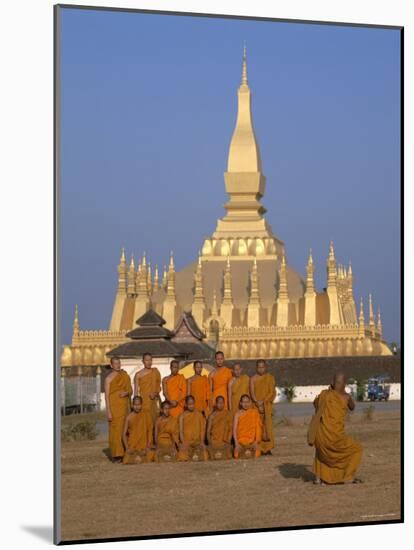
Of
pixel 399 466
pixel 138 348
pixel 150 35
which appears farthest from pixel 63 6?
pixel 399 466

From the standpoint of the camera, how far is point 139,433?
14.0m

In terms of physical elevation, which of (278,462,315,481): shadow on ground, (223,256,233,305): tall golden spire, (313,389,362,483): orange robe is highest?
(223,256,233,305): tall golden spire

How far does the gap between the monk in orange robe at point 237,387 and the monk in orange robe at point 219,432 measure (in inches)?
4.8

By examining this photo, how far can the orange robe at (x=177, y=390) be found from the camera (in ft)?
46.7

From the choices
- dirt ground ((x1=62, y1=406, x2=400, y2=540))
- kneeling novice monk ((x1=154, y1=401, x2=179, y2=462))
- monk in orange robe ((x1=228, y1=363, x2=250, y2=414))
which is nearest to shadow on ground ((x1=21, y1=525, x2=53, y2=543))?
dirt ground ((x1=62, y1=406, x2=400, y2=540))

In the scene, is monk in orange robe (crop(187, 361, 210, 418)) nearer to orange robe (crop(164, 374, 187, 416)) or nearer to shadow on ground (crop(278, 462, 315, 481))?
orange robe (crop(164, 374, 187, 416))

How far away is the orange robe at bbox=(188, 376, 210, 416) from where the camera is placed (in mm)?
14375

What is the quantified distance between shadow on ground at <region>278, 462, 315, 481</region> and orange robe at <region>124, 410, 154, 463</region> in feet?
3.59

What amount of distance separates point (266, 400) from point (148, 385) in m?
1.05

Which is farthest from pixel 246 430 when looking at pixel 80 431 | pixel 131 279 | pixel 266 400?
pixel 131 279

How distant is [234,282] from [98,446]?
1985 mm

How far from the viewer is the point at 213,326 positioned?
14477mm

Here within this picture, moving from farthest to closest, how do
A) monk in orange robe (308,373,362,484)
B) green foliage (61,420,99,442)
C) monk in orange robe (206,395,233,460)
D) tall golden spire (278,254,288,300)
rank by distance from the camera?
tall golden spire (278,254,288,300) < monk in orange robe (206,395,233,460) < monk in orange robe (308,373,362,484) < green foliage (61,420,99,442)

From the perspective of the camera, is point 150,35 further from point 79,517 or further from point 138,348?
point 79,517
